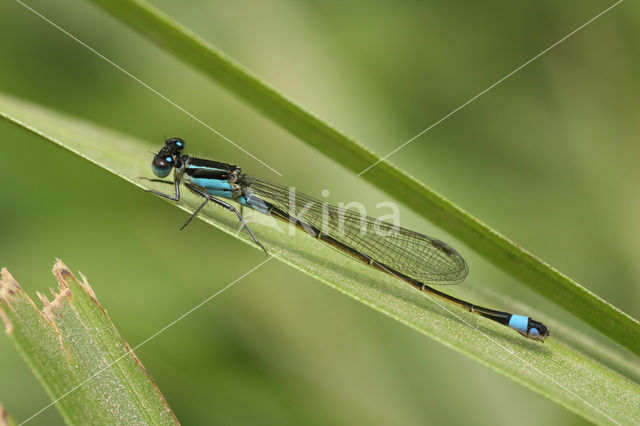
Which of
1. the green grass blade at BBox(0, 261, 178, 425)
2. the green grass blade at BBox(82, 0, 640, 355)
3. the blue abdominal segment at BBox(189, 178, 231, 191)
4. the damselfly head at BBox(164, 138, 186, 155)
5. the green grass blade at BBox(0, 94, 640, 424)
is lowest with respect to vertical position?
the green grass blade at BBox(0, 261, 178, 425)

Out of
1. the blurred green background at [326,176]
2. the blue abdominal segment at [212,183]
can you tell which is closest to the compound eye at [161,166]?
the blue abdominal segment at [212,183]

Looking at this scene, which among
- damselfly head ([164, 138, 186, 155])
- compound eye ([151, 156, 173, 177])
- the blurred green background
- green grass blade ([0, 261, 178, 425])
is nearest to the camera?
green grass blade ([0, 261, 178, 425])

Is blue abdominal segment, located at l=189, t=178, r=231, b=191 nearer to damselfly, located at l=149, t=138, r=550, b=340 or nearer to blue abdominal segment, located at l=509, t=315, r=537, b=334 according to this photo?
damselfly, located at l=149, t=138, r=550, b=340

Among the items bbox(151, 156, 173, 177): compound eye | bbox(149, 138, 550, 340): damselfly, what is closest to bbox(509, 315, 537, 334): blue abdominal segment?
bbox(149, 138, 550, 340): damselfly

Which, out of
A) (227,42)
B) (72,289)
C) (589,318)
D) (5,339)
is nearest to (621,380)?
(589,318)

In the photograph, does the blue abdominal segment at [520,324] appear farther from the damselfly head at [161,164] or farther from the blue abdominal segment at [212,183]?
the damselfly head at [161,164]

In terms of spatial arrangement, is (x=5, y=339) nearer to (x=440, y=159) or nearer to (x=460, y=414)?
(x=460, y=414)
